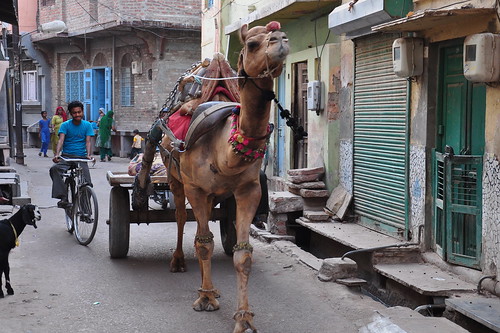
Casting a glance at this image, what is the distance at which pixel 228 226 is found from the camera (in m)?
8.57

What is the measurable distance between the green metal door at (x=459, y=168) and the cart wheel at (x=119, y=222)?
11.7ft

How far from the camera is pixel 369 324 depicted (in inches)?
226

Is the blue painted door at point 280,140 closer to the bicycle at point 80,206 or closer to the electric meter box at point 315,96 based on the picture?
the electric meter box at point 315,96

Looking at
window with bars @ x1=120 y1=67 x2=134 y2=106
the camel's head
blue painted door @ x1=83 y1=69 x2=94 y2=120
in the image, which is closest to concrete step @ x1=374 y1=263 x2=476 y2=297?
the camel's head

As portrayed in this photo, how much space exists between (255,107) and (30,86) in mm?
32023

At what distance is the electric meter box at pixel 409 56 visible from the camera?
27.6 feet

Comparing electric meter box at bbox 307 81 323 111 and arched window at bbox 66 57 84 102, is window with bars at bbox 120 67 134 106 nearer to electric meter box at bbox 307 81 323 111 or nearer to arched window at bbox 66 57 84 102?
arched window at bbox 66 57 84 102

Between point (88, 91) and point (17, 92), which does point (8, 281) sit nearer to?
point (17, 92)

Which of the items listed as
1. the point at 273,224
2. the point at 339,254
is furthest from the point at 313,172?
the point at 339,254

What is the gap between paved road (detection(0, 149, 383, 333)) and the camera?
5855 millimetres

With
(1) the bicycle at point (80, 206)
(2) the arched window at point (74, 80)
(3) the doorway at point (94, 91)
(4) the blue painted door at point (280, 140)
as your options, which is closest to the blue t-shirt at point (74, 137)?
(1) the bicycle at point (80, 206)

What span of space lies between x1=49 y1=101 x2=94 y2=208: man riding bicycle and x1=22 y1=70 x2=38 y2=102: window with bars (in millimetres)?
25359

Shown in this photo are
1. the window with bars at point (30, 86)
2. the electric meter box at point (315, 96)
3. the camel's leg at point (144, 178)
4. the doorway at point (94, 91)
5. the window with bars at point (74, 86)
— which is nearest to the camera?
the camel's leg at point (144, 178)

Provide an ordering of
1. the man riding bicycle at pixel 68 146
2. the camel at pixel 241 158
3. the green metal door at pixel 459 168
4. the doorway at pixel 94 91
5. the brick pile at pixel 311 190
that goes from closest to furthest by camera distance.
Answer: the camel at pixel 241 158, the green metal door at pixel 459 168, the man riding bicycle at pixel 68 146, the brick pile at pixel 311 190, the doorway at pixel 94 91
